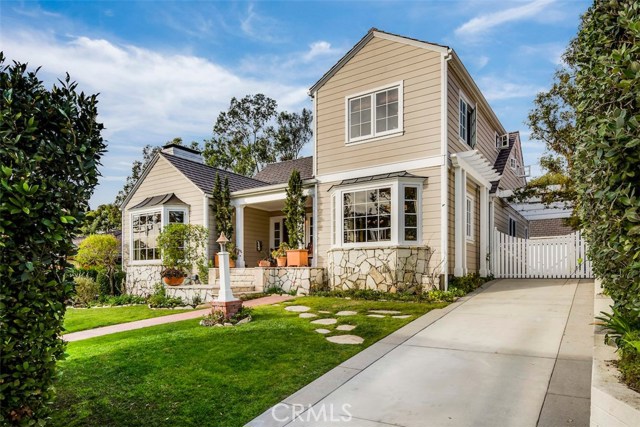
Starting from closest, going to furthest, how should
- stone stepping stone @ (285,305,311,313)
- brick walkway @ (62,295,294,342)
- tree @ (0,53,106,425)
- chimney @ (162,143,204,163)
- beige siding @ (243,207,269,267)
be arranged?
tree @ (0,53,106,425) → brick walkway @ (62,295,294,342) → stone stepping stone @ (285,305,311,313) → beige siding @ (243,207,269,267) → chimney @ (162,143,204,163)

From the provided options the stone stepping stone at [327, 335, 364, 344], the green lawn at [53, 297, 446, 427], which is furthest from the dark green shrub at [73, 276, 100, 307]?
the stone stepping stone at [327, 335, 364, 344]

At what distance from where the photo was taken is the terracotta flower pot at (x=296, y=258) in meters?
10.9

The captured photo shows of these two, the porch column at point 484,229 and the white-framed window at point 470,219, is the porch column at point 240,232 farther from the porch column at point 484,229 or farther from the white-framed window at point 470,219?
the porch column at point 484,229

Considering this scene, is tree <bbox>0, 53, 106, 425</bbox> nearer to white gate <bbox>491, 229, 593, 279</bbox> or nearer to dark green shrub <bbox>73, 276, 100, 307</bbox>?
dark green shrub <bbox>73, 276, 100, 307</bbox>

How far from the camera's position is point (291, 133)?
3008cm

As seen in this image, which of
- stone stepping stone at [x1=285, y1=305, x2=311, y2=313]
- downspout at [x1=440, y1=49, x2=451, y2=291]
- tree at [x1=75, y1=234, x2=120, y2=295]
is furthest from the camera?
tree at [x1=75, y1=234, x2=120, y2=295]

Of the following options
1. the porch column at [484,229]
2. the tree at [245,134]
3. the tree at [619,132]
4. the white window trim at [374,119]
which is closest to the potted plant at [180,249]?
the white window trim at [374,119]

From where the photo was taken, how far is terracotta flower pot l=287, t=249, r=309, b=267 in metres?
10.9

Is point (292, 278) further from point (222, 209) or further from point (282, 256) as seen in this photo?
point (222, 209)

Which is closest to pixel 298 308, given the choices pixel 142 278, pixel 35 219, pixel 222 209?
pixel 35 219

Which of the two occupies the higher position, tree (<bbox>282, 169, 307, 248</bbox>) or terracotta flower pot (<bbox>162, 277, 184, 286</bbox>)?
tree (<bbox>282, 169, 307, 248</bbox>)

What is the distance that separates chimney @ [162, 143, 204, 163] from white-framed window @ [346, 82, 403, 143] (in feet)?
24.7

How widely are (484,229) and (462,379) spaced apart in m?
9.03

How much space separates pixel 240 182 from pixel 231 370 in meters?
11.4
